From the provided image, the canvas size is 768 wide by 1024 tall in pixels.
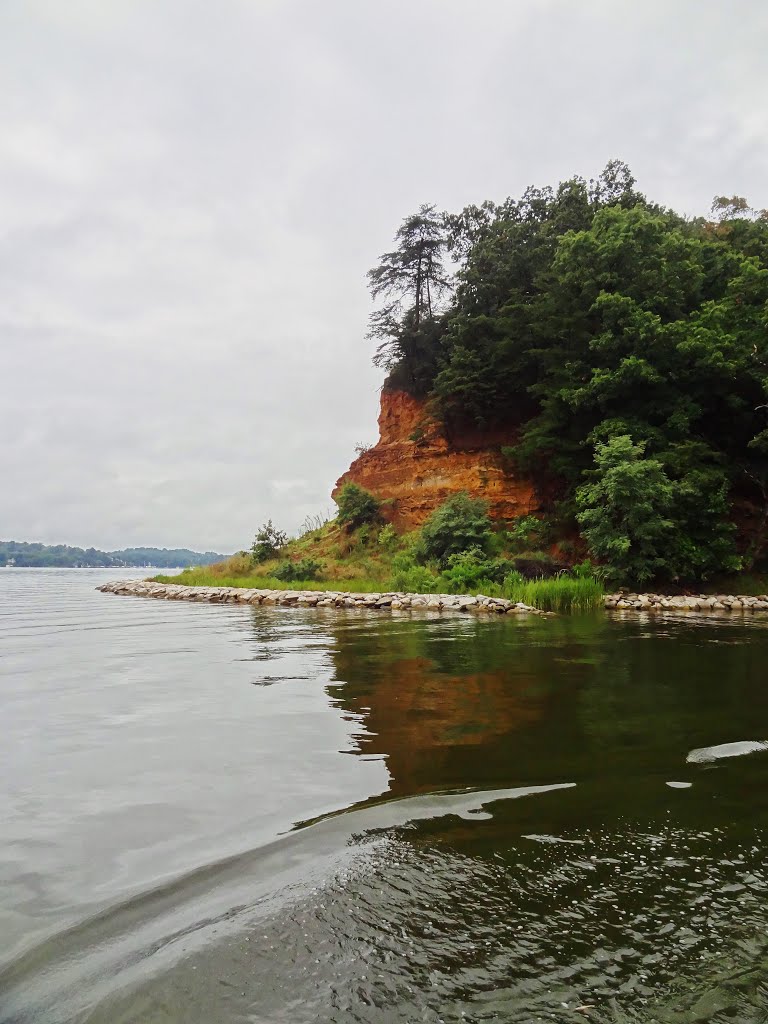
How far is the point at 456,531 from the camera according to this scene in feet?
75.2

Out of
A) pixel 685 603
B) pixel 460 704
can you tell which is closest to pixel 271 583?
pixel 685 603

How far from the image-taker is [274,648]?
10.3 m

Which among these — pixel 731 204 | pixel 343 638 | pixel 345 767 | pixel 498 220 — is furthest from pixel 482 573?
pixel 731 204

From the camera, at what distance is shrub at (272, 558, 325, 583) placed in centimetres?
2627

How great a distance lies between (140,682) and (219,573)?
24.4 metres

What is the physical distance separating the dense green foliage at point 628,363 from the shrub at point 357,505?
17.9 ft

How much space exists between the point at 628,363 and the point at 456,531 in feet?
28.6

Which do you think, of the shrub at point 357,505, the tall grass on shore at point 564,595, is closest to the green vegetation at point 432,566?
the tall grass on shore at point 564,595

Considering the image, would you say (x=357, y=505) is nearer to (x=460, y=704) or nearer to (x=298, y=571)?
(x=298, y=571)

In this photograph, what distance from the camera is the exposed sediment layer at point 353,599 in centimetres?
1775

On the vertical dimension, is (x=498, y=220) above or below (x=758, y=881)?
above

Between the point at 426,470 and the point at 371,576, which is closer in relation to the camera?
the point at 371,576

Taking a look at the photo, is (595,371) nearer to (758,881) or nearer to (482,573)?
(482,573)

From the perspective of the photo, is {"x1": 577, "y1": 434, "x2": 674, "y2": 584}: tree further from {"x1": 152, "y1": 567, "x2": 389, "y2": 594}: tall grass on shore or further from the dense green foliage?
{"x1": 152, "y1": 567, "x2": 389, "y2": 594}: tall grass on shore
